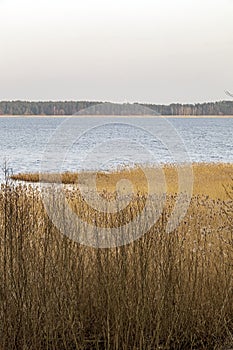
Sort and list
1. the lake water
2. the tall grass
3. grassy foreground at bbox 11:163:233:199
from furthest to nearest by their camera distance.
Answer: grassy foreground at bbox 11:163:233:199 → the lake water → the tall grass

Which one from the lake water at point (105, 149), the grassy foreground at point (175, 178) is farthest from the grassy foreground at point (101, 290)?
the grassy foreground at point (175, 178)

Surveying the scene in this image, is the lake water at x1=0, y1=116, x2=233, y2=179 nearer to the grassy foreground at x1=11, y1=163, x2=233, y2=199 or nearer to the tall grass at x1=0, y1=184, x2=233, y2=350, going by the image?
the grassy foreground at x1=11, y1=163, x2=233, y2=199

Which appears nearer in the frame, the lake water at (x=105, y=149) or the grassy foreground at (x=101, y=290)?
the grassy foreground at (x=101, y=290)

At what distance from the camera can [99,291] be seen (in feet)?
14.4

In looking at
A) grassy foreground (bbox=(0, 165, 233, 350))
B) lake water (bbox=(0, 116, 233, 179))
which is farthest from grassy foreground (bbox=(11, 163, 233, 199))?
grassy foreground (bbox=(0, 165, 233, 350))

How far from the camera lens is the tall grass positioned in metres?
4.05

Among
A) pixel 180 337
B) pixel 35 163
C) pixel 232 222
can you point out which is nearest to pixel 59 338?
pixel 180 337

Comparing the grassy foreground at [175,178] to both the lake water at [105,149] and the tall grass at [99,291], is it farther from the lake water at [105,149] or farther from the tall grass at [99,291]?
the tall grass at [99,291]

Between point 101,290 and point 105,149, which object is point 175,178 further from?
point 101,290

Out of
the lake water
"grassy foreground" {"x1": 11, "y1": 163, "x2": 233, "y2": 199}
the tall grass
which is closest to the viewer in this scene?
the tall grass

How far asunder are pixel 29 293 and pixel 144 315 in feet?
2.64

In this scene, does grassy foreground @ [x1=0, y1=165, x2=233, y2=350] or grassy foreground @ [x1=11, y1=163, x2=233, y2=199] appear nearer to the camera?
grassy foreground @ [x1=0, y1=165, x2=233, y2=350]

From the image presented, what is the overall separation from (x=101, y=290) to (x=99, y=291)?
0.02 meters

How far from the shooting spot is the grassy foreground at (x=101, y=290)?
406cm
